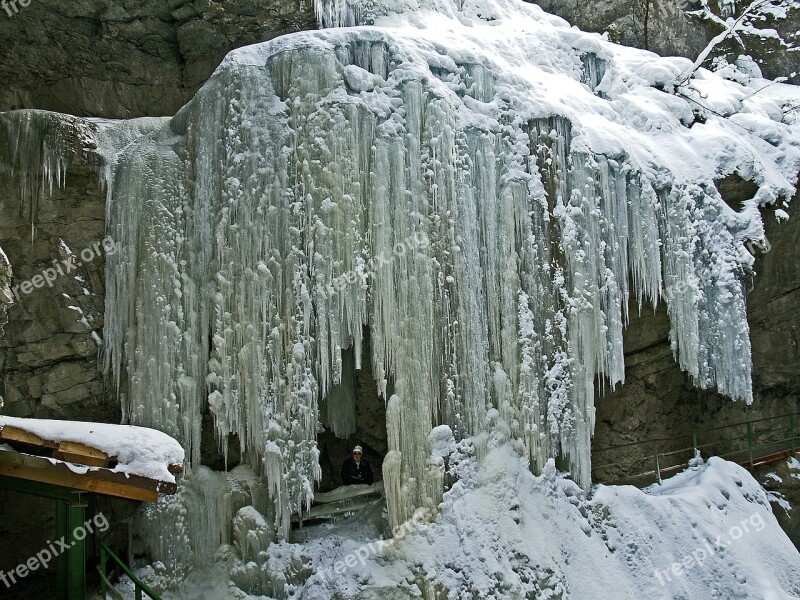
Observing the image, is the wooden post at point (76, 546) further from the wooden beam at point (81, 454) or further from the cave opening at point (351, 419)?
the cave opening at point (351, 419)

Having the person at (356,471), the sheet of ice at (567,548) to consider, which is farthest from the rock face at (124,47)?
the sheet of ice at (567,548)

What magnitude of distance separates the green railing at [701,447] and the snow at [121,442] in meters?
7.30

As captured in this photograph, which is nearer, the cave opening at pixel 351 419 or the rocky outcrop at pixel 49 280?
the rocky outcrop at pixel 49 280

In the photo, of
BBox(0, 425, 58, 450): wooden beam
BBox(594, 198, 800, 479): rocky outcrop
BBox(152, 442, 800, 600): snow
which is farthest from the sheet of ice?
BBox(0, 425, 58, 450): wooden beam

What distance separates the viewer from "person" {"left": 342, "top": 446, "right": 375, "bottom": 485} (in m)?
10.2

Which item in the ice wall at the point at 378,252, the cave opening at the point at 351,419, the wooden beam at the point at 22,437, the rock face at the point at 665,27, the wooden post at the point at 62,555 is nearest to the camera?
the wooden beam at the point at 22,437

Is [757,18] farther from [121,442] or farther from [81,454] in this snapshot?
[81,454]

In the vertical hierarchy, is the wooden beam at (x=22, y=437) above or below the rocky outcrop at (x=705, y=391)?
above

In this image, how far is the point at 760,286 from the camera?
1194 centimetres

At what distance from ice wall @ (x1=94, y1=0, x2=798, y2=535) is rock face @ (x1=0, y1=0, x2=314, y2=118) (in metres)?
2.54

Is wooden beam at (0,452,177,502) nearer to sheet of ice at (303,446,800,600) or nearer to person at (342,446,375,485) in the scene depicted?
sheet of ice at (303,446,800,600)

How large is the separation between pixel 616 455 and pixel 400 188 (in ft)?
18.9

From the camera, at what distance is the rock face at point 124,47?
11.4 m

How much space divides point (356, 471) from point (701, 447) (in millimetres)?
5684
